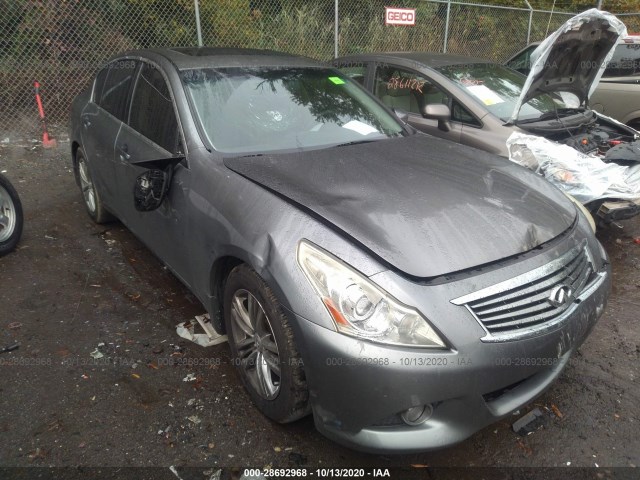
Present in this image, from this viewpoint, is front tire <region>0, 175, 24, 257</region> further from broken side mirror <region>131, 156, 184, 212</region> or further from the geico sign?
the geico sign

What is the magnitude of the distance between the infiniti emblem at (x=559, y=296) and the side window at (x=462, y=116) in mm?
2953

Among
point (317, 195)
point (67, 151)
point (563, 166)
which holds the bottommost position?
point (67, 151)

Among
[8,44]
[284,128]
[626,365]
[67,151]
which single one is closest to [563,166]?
[626,365]

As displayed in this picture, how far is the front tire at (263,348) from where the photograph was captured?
212 cm

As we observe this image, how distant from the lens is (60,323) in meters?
3.31

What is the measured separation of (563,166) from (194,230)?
126 inches

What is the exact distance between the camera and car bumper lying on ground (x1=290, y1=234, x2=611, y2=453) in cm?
185

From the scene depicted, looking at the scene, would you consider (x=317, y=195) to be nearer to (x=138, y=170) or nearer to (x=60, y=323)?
(x=138, y=170)

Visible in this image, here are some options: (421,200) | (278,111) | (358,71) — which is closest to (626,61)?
(358,71)

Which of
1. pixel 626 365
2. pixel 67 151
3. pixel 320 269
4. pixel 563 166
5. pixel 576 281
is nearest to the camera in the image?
pixel 320 269

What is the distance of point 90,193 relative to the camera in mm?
4715

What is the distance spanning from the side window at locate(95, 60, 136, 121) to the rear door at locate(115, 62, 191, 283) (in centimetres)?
19

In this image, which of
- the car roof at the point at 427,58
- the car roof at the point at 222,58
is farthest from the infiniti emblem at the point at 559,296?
the car roof at the point at 427,58

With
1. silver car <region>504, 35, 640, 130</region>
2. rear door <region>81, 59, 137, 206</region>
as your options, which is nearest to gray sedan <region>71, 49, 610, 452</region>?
rear door <region>81, 59, 137, 206</region>
